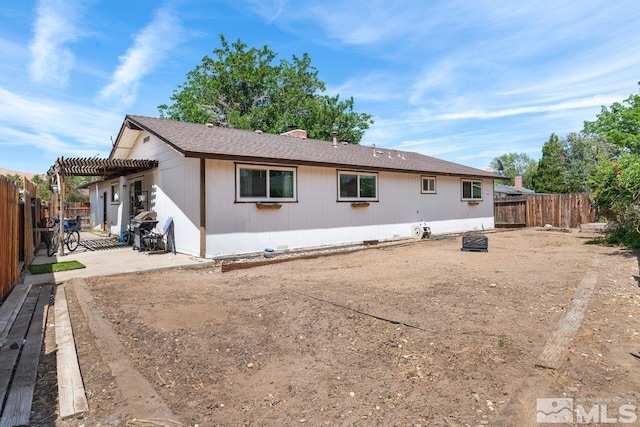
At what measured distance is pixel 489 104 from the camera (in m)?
18.5

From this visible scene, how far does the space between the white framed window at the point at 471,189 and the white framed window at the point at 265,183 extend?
962 centimetres

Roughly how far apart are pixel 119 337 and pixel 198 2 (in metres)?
12.7

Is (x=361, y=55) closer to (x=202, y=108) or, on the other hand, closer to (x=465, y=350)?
(x=202, y=108)

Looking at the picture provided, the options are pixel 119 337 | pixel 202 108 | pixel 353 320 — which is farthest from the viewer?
pixel 202 108

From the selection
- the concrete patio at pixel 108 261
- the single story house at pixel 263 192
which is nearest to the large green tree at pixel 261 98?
the single story house at pixel 263 192

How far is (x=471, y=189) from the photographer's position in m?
16.4

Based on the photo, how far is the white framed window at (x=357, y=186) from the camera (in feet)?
37.3

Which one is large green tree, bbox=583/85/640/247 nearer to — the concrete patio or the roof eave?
the roof eave

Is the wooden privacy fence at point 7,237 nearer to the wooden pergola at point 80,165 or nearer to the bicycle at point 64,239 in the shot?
the wooden pergola at point 80,165

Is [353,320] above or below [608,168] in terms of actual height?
below

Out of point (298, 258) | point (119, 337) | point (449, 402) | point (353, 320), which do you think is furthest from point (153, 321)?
point (298, 258)

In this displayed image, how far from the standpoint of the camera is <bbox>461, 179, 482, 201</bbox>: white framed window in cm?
1602

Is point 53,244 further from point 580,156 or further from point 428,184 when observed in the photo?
point 580,156

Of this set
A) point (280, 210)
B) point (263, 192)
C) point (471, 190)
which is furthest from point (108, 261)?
point (471, 190)
